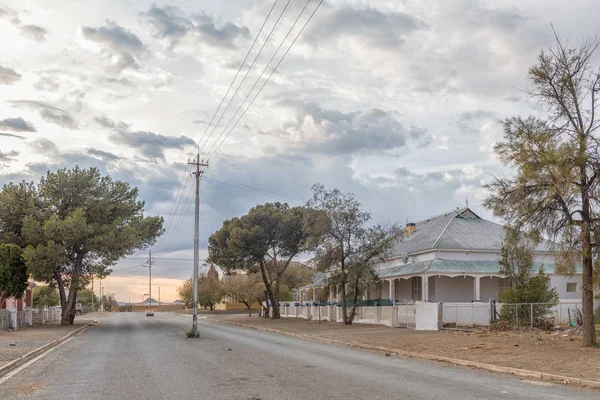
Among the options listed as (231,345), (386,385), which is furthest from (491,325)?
(386,385)

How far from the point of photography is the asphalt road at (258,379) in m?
11.6

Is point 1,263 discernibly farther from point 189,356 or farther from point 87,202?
point 189,356

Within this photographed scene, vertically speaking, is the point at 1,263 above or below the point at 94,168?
below

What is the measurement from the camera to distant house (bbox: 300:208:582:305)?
3731cm

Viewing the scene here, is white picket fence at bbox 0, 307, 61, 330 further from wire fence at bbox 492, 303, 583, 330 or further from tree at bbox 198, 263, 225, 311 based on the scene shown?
tree at bbox 198, 263, 225, 311

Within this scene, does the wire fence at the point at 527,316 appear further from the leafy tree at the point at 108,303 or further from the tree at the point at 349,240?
the leafy tree at the point at 108,303

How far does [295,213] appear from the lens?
57.1 meters

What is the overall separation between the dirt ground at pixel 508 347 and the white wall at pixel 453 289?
1119cm

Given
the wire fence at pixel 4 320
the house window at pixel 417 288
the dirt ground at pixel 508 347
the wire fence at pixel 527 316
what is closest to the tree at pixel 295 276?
the house window at pixel 417 288

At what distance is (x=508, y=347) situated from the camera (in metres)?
20.5

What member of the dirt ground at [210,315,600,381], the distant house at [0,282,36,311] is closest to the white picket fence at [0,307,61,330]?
the distant house at [0,282,36,311]

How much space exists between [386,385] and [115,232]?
34.4 meters

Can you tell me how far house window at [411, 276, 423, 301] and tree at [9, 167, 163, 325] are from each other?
2008 centimetres

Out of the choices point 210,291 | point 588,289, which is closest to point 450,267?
point 588,289
